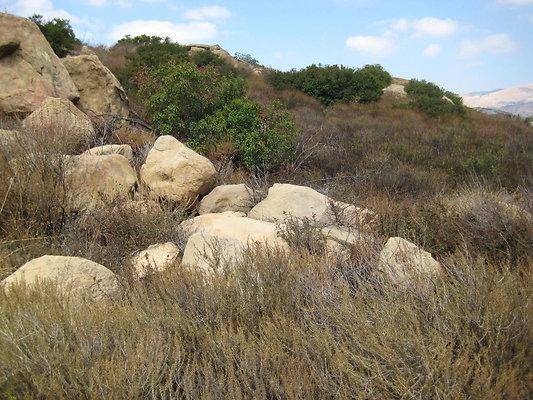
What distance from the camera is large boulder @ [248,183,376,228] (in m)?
4.92

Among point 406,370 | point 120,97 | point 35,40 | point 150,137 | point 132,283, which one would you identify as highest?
point 35,40

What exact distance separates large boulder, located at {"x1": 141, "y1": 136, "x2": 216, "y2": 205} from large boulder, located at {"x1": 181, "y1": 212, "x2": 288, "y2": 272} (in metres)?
0.76

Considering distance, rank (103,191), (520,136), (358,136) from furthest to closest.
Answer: (520,136) < (358,136) < (103,191)

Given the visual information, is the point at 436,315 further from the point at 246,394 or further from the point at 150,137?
the point at 150,137

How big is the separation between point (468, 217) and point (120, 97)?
24.7ft

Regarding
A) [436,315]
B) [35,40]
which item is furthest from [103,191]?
[35,40]

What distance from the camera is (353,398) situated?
2.15 metres

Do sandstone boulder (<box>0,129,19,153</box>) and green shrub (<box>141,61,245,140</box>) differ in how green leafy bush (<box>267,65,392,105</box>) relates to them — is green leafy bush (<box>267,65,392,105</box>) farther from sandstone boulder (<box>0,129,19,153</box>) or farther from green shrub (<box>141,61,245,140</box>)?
sandstone boulder (<box>0,129,19,153</box>)

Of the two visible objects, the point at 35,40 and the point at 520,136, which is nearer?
the point at 35,40

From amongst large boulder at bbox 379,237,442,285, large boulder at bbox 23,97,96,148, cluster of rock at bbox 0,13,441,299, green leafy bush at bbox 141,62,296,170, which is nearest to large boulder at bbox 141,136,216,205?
cluster of rock at bbox 0,13,441,299

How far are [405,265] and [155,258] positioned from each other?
2.31 metres

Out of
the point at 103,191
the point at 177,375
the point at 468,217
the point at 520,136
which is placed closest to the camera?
the point at 177,375

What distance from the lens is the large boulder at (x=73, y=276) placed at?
3307mm

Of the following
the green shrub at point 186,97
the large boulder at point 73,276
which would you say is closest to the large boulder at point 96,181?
the large boulder at point 73,276
